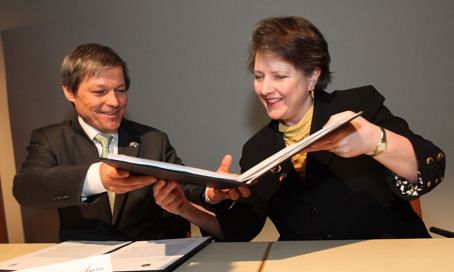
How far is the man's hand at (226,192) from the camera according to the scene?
4.38 ft

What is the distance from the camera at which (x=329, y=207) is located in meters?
1.48

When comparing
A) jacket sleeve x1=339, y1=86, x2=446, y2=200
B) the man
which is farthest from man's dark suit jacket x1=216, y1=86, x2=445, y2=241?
the man

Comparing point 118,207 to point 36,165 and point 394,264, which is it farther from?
point 394,264

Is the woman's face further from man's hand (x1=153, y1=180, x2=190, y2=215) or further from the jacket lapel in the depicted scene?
man's hand (x1=153, y1=180, x2=190, y2=215)

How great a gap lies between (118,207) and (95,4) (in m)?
1.26

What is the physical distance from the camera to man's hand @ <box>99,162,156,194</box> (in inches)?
43.7

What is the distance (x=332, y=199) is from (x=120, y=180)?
690mm

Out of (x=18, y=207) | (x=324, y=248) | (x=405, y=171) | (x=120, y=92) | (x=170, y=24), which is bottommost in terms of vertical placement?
(x=18, y=207)

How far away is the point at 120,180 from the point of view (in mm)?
1162

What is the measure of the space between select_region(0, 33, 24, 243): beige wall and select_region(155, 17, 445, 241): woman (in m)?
1.49

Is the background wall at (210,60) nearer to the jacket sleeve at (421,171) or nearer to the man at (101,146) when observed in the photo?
the man at (101,146)

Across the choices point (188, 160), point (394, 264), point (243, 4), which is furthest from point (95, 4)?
point (394, 264)

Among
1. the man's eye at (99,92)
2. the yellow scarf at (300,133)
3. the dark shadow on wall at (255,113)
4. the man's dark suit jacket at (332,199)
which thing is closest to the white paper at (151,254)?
the man's dark suit jacket at (332,199)

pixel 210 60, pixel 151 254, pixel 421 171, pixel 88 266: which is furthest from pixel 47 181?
pixel 210 60
